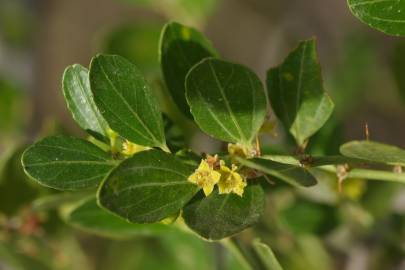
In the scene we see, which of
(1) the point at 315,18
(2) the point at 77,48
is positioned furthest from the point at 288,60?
(2) the point at 77,48

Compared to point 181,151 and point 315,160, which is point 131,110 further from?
point 315,160

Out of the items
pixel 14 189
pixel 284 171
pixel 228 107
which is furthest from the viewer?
pixel 14 189

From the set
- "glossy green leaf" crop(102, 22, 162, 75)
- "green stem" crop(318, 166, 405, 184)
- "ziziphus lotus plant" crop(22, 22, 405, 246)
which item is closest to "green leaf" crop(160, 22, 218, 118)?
"ziziphus lotus plant" crop(22, 22, 405, 246)

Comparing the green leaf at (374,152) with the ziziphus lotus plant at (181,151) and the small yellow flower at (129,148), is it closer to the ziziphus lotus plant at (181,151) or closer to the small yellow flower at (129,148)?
the ziziphus lotus plant at (181,151)

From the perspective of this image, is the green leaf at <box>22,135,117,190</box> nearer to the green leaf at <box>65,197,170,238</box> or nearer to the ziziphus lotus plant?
the ziziphus lotus plant

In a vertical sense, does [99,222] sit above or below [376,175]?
below

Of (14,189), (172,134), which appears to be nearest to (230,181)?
(172,134)

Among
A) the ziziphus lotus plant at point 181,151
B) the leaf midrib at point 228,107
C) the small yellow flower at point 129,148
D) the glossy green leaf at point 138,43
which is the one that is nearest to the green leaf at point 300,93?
the ziziphus lotus plant at point 181,151

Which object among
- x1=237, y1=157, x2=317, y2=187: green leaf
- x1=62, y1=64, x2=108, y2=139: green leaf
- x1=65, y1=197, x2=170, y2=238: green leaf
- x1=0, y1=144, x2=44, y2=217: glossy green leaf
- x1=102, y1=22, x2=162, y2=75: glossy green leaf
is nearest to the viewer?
x1=237, y1=157, x2=317, y2=187: green leaf
